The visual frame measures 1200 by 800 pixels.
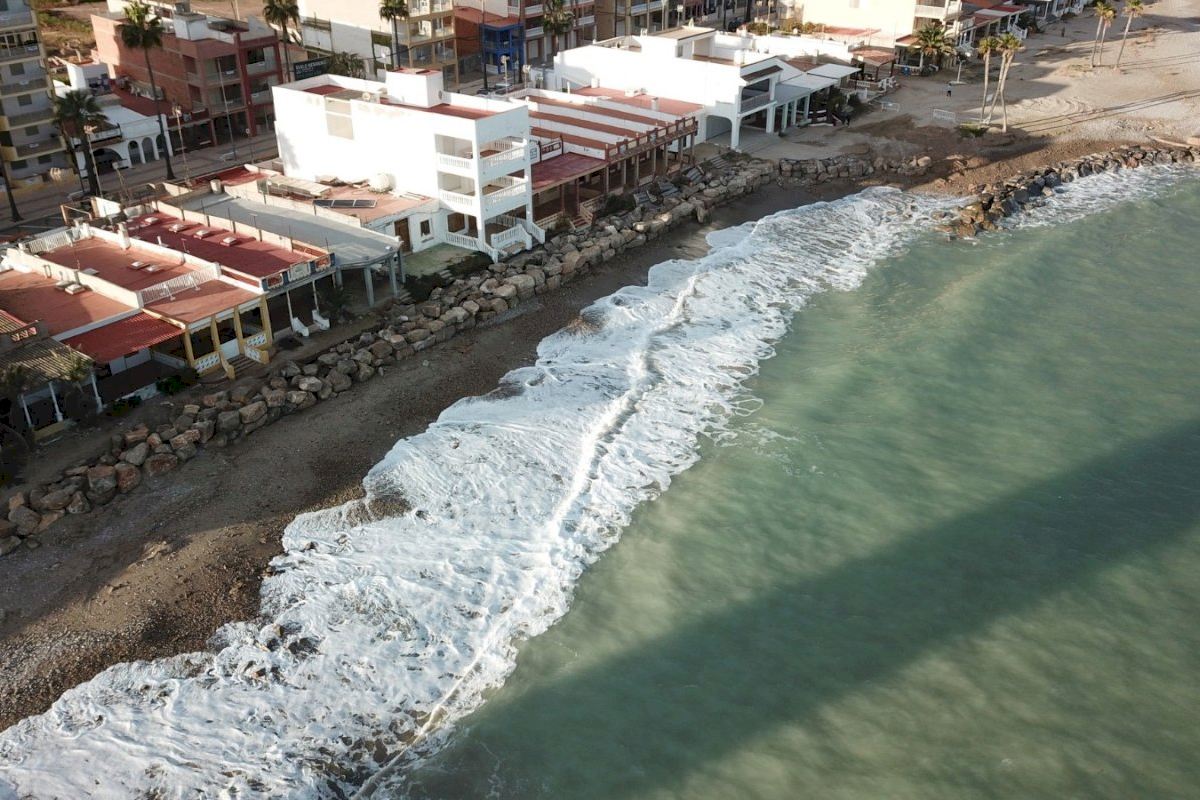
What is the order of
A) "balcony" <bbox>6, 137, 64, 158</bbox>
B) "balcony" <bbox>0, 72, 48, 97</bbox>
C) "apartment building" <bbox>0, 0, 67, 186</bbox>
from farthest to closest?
"balcony" <bbox>6, 137, 64, 158</bbox> < "balcony" <bbox>0, 72, 48, 97</bbox> < "apartment building" <bbox>0, 0, 67, 186</bbox>

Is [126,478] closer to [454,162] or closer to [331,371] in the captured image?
[331,371]

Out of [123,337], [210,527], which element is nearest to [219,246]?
[123,337]

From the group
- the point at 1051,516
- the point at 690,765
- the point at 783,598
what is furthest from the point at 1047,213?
the point at 690,765

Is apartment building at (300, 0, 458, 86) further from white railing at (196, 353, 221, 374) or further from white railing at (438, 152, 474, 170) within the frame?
white railing at (196, 353, 221, 374)

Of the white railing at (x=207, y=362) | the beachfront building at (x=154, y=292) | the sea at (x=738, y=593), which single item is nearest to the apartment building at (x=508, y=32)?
the beachfront building at (x=154, y=292)

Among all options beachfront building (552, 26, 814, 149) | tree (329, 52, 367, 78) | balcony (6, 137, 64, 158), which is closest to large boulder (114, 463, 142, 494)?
balcony (6, 137, 64, 158)
